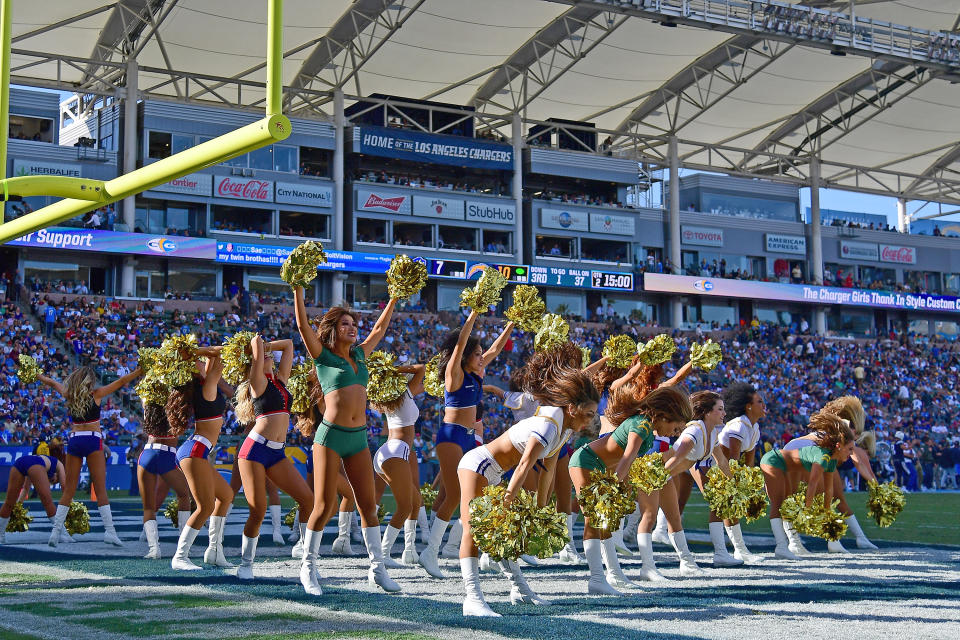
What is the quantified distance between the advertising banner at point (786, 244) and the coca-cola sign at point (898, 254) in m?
5.42

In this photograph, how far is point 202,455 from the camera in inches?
345

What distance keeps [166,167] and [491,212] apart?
3733cm

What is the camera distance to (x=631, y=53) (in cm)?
3797

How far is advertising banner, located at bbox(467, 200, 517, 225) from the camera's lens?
42750mm

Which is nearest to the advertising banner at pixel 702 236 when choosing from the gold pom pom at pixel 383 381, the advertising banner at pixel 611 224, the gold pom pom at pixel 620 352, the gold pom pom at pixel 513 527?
the advertising banner at pixel 611 224

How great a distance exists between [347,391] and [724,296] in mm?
42541

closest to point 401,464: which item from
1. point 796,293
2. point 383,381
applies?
point 383,381

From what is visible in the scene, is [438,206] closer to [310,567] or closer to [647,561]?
[647,561]

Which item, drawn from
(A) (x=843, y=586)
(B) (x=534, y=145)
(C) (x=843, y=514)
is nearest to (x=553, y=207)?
(B) (x=534, y=145)

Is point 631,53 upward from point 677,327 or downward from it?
upward

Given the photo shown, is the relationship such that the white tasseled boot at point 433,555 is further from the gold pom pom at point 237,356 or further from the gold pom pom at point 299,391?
the gold pom pom at point 237,356

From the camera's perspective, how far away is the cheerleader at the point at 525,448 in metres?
6.43

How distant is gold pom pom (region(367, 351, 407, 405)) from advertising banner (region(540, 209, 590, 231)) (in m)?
35.7

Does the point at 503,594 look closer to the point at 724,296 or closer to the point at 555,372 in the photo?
the point at 555,372
